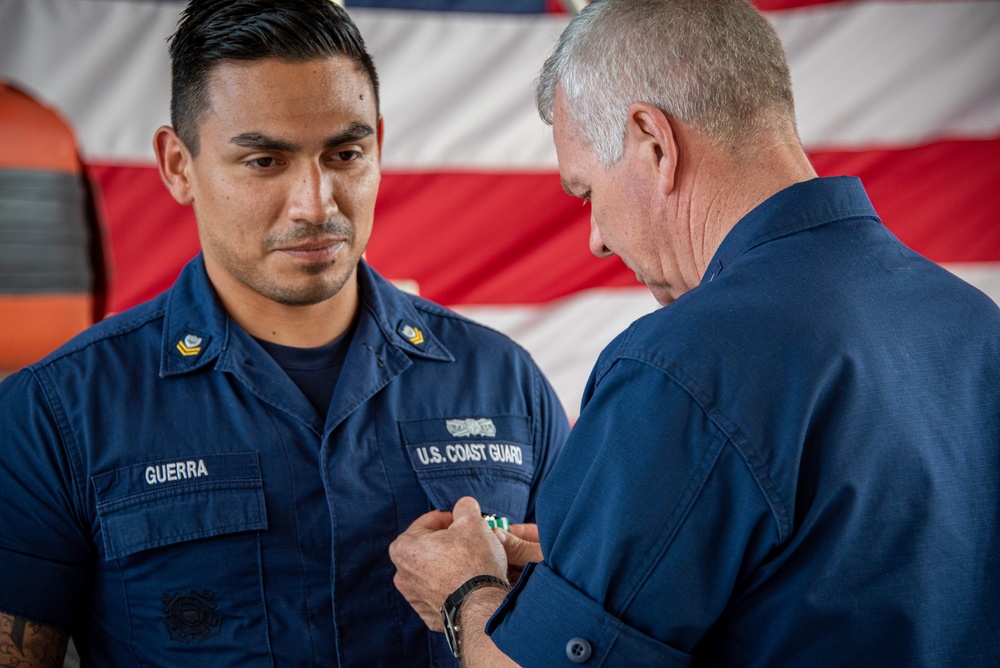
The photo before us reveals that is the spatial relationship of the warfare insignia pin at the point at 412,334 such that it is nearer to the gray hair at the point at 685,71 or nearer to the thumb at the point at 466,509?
the thumb at the point at 466,509

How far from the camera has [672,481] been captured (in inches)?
35.7

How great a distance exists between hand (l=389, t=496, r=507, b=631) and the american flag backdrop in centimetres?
156

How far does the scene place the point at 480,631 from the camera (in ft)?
3.50

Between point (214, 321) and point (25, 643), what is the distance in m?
0.52

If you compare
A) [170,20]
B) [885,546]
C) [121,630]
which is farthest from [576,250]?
[885,546]

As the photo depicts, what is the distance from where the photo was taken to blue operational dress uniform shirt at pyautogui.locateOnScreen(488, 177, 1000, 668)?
2.98ft

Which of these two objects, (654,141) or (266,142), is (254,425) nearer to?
(266,142)

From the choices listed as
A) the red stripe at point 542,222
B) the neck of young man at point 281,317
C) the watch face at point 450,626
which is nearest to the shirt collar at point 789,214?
the watch face at point 450,626

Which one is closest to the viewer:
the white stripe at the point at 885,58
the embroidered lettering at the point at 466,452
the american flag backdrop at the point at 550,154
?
the embroidered lettering at the point at 466,452

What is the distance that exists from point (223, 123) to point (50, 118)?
1160 mm

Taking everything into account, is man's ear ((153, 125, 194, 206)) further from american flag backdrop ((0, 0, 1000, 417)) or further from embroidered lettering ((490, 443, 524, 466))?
american flag backdrop ((0, 0, 1000, 417))

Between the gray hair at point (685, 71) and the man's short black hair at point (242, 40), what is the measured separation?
0.51m

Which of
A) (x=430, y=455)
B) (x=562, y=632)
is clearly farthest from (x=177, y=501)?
(x=562, y=632)

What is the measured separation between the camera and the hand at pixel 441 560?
3.96ft
